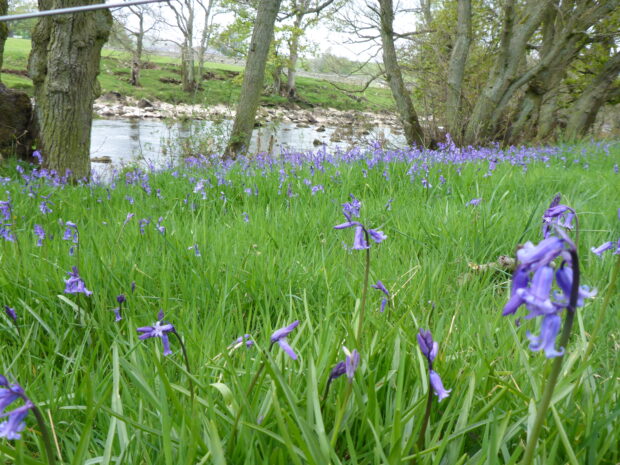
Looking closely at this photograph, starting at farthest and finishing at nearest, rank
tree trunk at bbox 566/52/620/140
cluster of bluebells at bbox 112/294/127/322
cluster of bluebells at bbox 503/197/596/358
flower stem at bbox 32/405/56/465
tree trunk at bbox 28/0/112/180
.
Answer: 1. tree trunk at bbox 566/52/620/140
2. tree trunk at bbox 28/0/112/180
3. cluster of bluebells at bbox 112/294/127/322
4. flower stem at bbox 32/405/56/465
5. cluster of bluebells at bbox 503/197/596/358

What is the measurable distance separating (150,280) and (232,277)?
43cm

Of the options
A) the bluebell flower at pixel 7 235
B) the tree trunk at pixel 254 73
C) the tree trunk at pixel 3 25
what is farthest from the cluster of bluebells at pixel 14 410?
the tree trunk at pixel 254 73

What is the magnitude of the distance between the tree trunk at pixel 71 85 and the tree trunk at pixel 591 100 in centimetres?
1219

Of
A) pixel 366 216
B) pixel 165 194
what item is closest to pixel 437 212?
pixel 366 216

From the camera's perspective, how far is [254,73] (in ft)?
28.8

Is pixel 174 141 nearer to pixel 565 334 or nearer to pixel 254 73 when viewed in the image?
pixel 254 73

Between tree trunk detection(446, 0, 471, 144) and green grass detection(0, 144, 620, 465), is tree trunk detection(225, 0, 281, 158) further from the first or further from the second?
tree trunk detection(446, 0, 471, 144)

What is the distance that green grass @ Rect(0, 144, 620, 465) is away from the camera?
3.56ft

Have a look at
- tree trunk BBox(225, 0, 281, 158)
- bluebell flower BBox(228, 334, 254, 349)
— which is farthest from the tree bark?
bluebell flower BBox(228, 334, 254, 349)

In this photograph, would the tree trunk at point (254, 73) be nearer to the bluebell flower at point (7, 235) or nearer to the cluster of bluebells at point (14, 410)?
the bluebell flower at point (7, 235)

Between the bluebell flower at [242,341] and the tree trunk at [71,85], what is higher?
the tree trunk at [71,85]

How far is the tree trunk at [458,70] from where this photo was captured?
10859 mm

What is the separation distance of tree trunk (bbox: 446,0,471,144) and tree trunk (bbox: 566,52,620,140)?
13.0 ft

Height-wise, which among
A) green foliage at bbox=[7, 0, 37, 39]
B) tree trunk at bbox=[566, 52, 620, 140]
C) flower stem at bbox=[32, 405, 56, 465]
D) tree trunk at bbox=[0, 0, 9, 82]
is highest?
green foliage at bbox=[7, 0, 37, 39]
